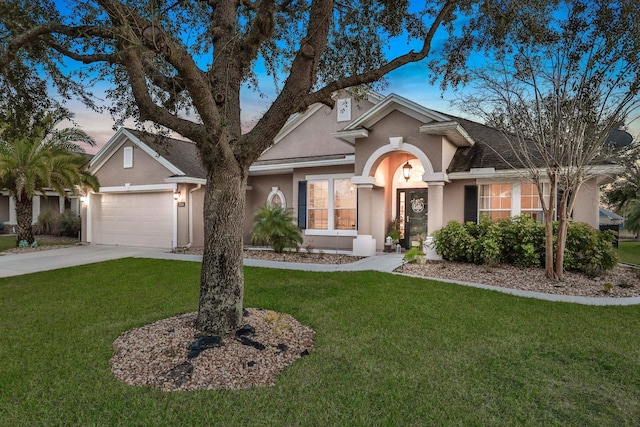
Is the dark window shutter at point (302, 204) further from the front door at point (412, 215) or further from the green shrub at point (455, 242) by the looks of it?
the green shrub at point (455, 242)

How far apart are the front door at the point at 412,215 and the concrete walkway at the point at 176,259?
58.9 inches

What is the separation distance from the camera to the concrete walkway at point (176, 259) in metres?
7.08

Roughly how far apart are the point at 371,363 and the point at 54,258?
41.8 feet

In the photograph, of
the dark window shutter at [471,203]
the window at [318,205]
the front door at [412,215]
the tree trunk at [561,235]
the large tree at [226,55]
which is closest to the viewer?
the large tree at [226,55]

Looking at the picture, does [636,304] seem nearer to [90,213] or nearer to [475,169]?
[475,169]

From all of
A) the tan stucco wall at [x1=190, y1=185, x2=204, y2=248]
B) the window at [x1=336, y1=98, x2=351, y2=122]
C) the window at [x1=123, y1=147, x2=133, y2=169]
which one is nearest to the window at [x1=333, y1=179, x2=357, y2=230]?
the window at [x1=336, y1=98, x2=351, y2=122]

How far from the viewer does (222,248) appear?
449 cm

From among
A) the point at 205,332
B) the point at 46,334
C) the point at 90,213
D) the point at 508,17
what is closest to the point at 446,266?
the point at 508,17

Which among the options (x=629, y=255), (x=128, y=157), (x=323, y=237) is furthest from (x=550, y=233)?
(x=128, y=157)

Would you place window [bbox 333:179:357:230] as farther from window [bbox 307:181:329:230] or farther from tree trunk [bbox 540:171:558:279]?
tree trunk [bbox 540:171:558:279]

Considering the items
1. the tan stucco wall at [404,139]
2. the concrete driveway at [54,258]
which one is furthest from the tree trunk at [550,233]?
the concrete driveway at [54,258]

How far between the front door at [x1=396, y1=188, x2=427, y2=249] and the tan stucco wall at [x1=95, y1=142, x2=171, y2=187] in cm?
957

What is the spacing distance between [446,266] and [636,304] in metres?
4.01

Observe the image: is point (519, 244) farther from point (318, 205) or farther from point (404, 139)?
point (318, 205)
